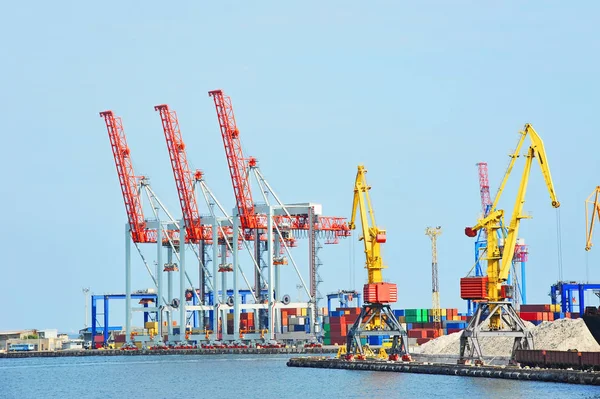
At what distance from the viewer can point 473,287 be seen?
8819cm

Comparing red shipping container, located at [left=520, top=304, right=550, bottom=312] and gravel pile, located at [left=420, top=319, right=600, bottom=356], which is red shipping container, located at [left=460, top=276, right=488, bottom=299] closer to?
gravel pile, located at [left=420, top=319, right=600, bottom=356]

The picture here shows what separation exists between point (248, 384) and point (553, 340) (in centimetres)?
2195

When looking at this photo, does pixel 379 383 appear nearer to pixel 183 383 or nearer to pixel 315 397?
pixel 315 397

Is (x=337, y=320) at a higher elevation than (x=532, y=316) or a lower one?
higher

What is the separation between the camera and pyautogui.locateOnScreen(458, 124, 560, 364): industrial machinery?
87.4 metres

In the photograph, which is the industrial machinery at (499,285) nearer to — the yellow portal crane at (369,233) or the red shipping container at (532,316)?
the yellow portal crane at (369,233)

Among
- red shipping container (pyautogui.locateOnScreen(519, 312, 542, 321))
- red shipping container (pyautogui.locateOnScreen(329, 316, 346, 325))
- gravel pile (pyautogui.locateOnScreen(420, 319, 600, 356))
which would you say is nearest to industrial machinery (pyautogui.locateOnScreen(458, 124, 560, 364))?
gravel pile (pyautogui.locateOnScreen(420, 319, 600, 356))

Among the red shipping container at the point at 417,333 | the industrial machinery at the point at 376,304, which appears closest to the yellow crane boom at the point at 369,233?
the industrial machinery at the point at 376,304

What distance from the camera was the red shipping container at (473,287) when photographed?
8775 centimetres

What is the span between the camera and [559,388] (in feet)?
236

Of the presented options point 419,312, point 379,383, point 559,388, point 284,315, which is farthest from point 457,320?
point 559,388

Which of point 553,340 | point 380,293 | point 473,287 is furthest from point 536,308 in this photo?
point 473,287

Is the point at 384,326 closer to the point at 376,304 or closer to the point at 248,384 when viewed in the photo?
the point at 376,304

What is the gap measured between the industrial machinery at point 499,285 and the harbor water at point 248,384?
4552mm
